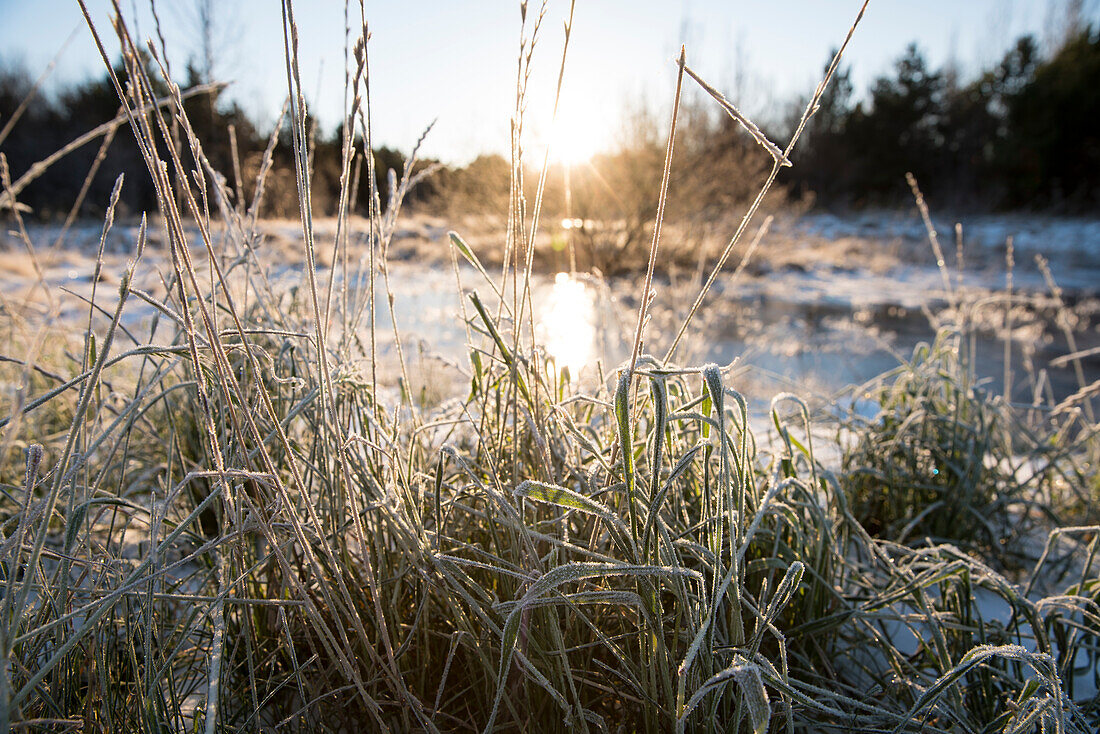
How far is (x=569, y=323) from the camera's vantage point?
519 centimetres

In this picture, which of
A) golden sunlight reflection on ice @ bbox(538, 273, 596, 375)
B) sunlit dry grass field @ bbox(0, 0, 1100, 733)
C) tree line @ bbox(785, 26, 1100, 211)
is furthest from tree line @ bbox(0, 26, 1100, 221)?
sunlit dry grass field @ bbox(0, 0, 1100, 733)

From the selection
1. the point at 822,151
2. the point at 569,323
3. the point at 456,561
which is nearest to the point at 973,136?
the point at 822,151

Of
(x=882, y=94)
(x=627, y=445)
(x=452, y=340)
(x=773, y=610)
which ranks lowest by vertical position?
(x=452, y=340)

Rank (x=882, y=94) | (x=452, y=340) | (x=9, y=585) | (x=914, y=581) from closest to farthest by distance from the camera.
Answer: (x=9, y=585) < (x=914, y=581) < (x=452, y=340) < (x=882, y=94)

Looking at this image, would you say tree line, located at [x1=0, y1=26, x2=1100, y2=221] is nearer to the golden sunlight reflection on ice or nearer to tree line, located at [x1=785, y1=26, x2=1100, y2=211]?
tree line, located at [x1=785, y1=26, x2=1100, y2=211]

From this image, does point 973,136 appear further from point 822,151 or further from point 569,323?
point 569,323

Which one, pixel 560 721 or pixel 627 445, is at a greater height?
pixel 627 445

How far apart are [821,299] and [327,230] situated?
764 centimetres

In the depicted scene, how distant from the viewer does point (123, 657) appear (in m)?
0.79

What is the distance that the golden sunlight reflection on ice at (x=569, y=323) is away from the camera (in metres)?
3.95

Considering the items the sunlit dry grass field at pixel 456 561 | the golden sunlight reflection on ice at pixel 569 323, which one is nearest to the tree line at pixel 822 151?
the golden sunlight reflection on ice at pixel 569 323

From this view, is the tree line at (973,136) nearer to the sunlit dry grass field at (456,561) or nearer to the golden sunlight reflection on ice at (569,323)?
the golden sunlight reflection on ice at (569,323)

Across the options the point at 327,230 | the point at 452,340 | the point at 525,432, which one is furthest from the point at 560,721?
the point at 327,230

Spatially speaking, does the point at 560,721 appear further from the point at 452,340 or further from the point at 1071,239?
the point at 1071,239
